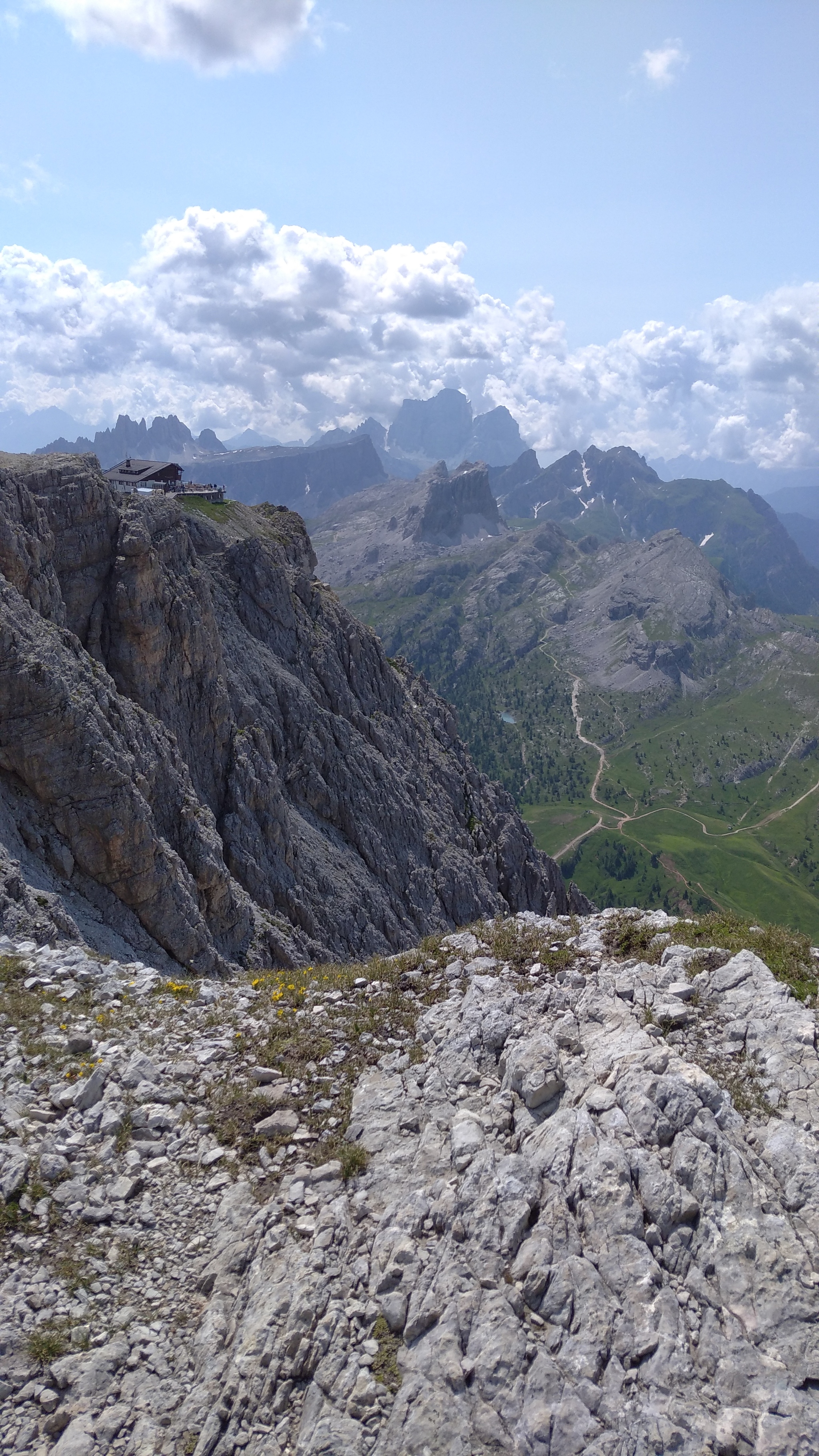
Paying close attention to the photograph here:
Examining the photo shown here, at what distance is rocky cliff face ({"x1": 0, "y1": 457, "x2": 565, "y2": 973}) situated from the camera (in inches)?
1330

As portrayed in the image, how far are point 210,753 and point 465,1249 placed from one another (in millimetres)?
43613

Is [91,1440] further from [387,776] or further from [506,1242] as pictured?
[387,776]

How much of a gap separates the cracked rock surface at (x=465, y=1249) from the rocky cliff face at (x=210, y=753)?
13.9m

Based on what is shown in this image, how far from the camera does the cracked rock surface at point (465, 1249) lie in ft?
30.7

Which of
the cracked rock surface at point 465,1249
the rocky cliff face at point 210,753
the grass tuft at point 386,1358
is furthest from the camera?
the rocky cliff face at point 210,753

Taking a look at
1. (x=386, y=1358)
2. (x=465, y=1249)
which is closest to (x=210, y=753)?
(x=465, y=1249)

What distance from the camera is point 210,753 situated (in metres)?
51.8

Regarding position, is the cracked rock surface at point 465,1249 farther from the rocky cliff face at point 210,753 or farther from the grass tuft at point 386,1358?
the rocky cliff face at point 210,753

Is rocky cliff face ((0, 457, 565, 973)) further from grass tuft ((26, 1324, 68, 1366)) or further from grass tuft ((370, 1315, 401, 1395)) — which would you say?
grass tuft ((370, 1315, 401, 1395))

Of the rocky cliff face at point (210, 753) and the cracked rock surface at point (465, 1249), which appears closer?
the cracked rock surface at point (465, 1249)

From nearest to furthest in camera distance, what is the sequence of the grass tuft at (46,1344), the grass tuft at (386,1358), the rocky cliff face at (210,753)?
the grass tuft at (386,1358), the grass tuft at (46,1344), the rocky cliff face at (210,753)

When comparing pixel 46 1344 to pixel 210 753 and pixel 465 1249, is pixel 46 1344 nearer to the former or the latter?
pixel 465 1249

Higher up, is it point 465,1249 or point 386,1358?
Result: point 465,1249

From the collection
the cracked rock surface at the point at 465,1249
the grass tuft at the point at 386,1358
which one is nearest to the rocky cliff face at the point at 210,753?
the cracked rock surface at the point at 465,1249
